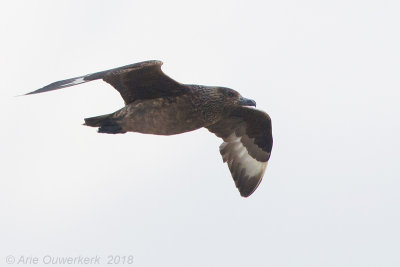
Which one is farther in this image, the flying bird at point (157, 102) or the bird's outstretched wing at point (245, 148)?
the bird's outstretched wing at point (245, 148)

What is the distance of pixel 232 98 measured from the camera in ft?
39.2

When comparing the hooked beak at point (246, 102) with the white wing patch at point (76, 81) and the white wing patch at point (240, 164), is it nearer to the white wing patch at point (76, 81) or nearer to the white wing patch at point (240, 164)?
the white wing patch at point (240, 164)

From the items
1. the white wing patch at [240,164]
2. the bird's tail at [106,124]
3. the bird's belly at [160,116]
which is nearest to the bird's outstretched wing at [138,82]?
the bird's belly at [160,116]

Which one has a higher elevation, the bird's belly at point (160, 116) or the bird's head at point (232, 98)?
the bird's head at point (232, 98)

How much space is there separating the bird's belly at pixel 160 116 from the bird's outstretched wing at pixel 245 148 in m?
1.35

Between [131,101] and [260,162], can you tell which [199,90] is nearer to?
[131,101]

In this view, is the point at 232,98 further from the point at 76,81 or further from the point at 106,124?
the point at 76,81

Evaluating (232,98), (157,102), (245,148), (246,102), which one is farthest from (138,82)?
(245,148)

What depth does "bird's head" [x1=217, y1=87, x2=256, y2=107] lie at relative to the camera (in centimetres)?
1188

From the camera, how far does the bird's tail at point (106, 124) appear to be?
1152 centimetres

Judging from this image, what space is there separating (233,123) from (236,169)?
2.41ft

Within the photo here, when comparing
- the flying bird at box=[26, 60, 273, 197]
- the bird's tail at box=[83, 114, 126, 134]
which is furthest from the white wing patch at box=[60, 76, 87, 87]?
the bird's tail at box=[83, 114, 126, 134]

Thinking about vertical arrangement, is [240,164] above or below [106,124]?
below

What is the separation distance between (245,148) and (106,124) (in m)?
2.45
